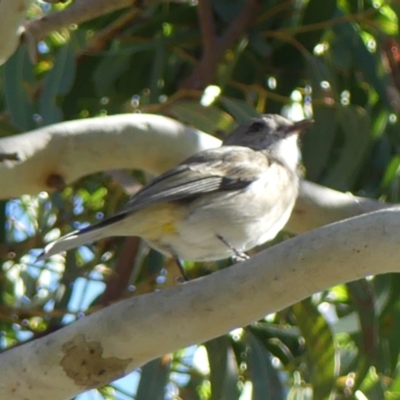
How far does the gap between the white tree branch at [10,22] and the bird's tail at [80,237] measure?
0.59 metres

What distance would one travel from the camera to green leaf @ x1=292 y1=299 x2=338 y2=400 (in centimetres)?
354

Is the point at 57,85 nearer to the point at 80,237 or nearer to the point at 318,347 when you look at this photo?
the point at 80,237

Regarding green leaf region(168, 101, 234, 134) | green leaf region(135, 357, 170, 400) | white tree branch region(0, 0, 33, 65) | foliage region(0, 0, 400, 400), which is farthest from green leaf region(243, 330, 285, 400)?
white tree branch region(0, 0, 33, 65)

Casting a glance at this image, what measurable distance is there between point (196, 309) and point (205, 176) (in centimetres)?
115

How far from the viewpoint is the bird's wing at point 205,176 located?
10.7ft

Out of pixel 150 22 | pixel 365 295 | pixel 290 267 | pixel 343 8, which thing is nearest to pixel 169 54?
pixel 150 22

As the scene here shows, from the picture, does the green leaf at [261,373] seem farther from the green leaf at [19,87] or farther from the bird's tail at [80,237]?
the green leaf at [19,87]

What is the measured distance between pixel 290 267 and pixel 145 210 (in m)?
1.03

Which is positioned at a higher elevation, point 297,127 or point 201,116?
point 201,116

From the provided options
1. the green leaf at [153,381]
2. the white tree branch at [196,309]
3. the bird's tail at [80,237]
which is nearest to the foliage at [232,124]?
the green leaf at [153,381]

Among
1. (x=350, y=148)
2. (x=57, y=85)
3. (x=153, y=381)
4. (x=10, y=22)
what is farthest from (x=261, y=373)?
(x=10, y=22)

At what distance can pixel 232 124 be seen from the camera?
3723mm

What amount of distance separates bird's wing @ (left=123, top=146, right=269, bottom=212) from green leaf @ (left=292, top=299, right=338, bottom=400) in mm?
560

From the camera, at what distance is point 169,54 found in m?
4.46
